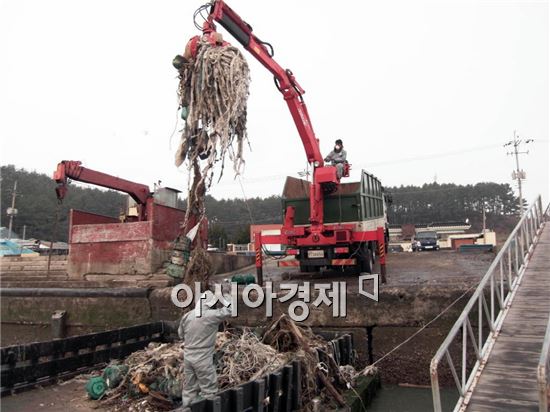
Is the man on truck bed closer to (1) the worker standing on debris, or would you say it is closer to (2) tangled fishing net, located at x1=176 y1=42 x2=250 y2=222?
(2) tangled fishing net, located at x1=176 y1=42 x2=250 y2=222

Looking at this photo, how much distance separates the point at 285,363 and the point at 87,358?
11.3ft

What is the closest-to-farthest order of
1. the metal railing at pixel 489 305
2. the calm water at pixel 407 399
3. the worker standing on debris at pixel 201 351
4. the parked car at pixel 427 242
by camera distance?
the metal railing at pixel 489 305 → the worker standing on debris at pixel 201 351 → the calm water at pixel 407 399 → the parked car at pixel 427 242

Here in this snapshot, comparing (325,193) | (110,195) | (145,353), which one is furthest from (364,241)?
(110,195)

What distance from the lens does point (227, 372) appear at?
5379 mm

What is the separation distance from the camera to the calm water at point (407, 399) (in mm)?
6484

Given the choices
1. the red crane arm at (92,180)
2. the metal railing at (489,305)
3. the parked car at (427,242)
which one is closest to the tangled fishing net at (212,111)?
the metal railing at (489,305)

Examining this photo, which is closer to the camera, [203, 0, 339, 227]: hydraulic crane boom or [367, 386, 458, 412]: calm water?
[367, 386, 458, 412]: calm water

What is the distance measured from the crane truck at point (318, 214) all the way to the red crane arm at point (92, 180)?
455cm

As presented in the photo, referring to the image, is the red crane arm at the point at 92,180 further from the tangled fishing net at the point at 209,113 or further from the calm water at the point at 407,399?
the calm water at the point at 407,399

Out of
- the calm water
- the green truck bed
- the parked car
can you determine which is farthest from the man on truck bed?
the parked car

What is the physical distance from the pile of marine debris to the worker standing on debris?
40 cm

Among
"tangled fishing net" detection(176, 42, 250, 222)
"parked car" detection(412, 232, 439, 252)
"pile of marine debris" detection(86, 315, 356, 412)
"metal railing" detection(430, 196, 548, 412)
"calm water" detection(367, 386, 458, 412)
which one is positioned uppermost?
"tangled fishing net" detection(176, 42, 250, 222)

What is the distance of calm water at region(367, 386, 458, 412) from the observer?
6484 mm

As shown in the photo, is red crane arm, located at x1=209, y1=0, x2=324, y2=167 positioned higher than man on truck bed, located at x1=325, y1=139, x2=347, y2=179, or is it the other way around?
red crane arm, located at x1=209, y1=0, x2=324, y2=167
